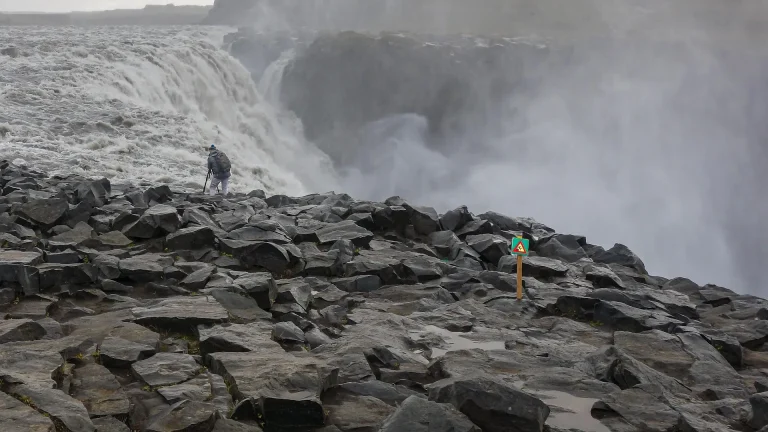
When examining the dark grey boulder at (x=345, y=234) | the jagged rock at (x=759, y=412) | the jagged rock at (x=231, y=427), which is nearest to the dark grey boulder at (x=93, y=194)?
the dark grey boulder at (x=345, y=234)

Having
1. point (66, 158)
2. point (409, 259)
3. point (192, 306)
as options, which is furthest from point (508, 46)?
point (192, 306)

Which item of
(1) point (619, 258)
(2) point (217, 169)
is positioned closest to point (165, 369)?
(1) point (619, 258)

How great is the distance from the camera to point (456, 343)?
7109 mm

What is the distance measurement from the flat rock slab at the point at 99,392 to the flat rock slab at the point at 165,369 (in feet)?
0.73

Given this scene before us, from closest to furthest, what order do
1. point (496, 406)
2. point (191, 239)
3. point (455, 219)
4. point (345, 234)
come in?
point (496, 406), point (191, 239), point (345, 234), point (455, 219)

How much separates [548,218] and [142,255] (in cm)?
2632

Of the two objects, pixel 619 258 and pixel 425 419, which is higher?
pixel 425 419

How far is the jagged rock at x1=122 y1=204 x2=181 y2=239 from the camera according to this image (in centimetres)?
981

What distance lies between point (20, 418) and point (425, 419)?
2.57m

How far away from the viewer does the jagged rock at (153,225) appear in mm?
9812

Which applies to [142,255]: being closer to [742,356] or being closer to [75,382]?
[75,382]

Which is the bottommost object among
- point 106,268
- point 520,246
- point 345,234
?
point 106,268

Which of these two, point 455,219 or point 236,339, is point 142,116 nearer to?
point 455,219

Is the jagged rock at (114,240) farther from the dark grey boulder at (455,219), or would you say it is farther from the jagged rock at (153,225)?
the dark grey boulder at (455,219)
